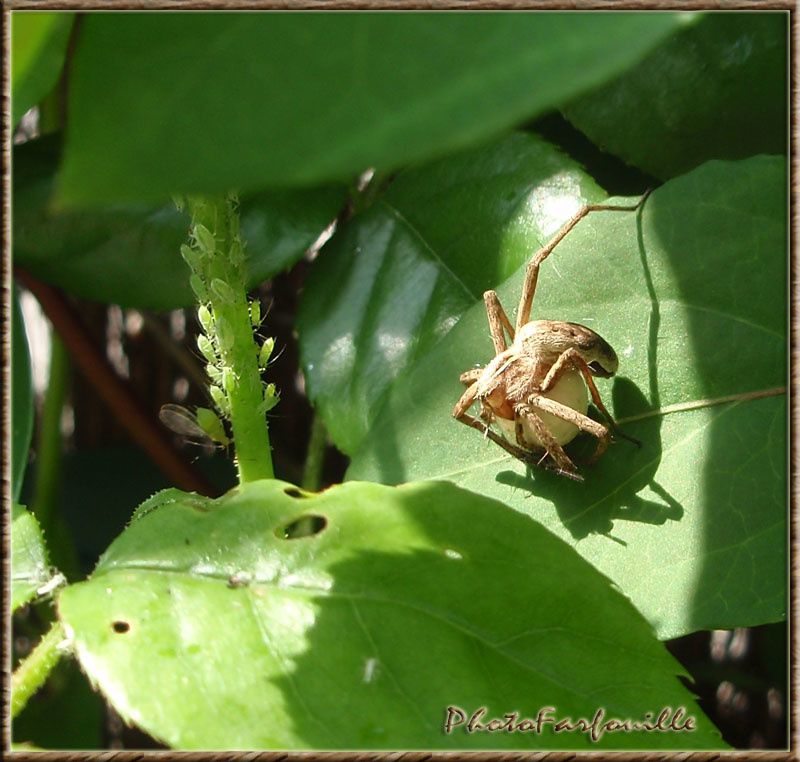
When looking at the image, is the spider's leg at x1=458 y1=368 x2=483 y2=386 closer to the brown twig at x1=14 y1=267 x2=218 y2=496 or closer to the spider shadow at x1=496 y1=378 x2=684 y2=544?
the spider shadow at x1=496 y1=378 x2=684 y2=544

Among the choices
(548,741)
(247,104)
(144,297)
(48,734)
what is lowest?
(48,734)

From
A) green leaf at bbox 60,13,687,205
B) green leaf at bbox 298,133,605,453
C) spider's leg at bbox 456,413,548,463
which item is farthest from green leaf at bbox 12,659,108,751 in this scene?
green leaf at bbox 60,13,687,205

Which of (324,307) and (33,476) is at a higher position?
(324,307)

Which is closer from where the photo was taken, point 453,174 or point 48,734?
point 453,174

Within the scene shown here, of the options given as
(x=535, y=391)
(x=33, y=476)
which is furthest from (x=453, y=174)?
(x=33, y=476)

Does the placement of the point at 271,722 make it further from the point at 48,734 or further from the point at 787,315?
the point at 48,734

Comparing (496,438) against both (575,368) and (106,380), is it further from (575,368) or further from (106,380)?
(106,380)
